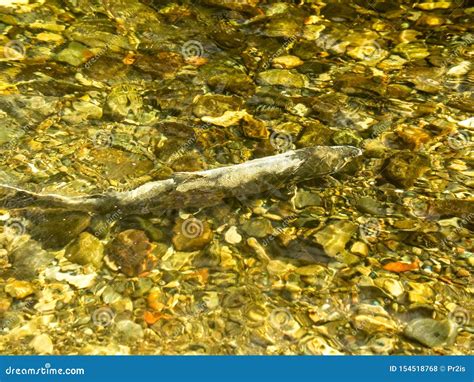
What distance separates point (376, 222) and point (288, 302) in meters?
1.39

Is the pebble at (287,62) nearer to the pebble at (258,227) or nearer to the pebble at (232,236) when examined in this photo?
the pebble at (258,227)

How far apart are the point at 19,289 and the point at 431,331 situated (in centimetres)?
364

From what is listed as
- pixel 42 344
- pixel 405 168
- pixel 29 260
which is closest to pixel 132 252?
pixel 29 260

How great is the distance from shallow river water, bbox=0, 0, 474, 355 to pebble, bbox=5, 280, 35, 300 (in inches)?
0.5

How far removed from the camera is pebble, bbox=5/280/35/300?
14.6ft

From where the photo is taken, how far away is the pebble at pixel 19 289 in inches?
175

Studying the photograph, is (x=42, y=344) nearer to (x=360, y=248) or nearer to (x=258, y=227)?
(x=258, y=227)

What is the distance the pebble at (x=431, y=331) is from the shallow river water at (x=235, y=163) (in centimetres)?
2

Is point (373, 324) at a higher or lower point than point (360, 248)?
lower

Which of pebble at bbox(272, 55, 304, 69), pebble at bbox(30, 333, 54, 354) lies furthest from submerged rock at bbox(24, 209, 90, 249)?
pebble at bbox(272, 55, 304, 69)

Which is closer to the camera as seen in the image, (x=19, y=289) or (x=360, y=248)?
(x=19, y=289)

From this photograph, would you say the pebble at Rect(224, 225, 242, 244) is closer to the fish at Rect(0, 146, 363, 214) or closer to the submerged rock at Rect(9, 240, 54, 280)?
the fish at Rect(0, 146, 363, 214)

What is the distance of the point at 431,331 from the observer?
4.30 meters

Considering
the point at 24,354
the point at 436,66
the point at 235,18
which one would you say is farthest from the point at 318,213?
the point at 235,18
